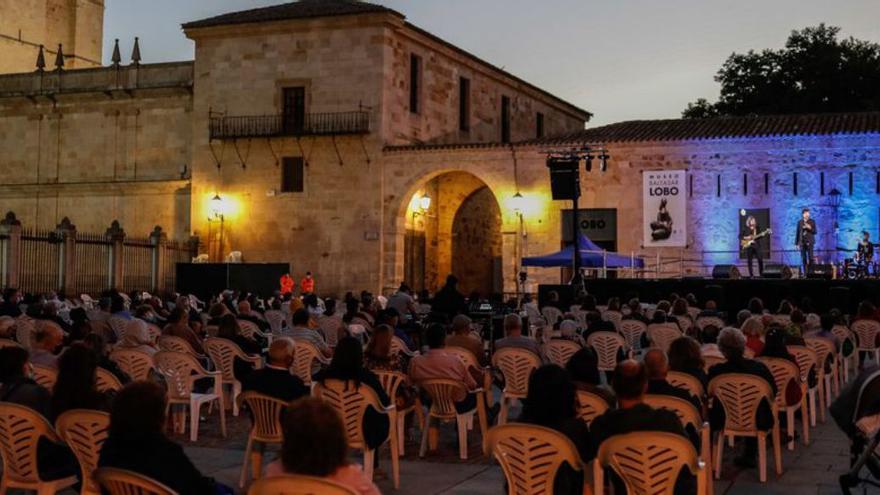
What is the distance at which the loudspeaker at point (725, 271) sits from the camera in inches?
968

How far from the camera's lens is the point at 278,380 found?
723 cm

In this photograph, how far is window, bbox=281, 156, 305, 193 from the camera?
3130 cm

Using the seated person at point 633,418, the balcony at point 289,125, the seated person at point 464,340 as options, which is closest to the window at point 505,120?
the balcony at point 289,125

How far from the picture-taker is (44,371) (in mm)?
7824

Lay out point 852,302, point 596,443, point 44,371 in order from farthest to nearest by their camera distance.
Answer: point 852,302
point 44,371
point 596,443

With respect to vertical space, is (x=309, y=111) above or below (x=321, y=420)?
above

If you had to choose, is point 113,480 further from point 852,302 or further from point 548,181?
point 548,181

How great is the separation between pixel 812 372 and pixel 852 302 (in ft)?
37.7

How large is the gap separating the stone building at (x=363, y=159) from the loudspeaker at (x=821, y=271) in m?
3.38

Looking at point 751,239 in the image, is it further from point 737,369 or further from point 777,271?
point 737,369

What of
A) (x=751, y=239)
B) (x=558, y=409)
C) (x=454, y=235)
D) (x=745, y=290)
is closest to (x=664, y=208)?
(x=751, y=239)

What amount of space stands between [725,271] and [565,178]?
6.30 metres

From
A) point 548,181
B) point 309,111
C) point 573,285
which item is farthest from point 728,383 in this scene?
point 309,111

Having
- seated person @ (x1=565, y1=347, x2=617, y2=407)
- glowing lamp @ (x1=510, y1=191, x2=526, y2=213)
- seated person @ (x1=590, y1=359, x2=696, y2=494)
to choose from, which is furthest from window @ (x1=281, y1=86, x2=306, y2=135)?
seated person @ (x1=590, y1=359, x2=696, y2=494)
